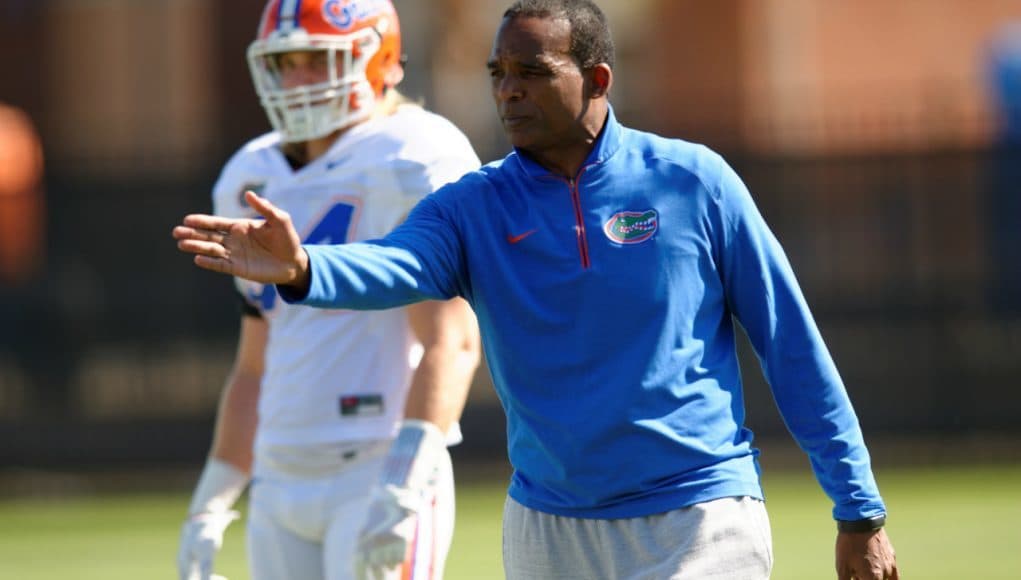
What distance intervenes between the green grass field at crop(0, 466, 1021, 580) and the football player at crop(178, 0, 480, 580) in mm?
3980

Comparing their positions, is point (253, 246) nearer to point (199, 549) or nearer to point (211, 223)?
point (211, 223)

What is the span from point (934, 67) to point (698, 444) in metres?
17.3

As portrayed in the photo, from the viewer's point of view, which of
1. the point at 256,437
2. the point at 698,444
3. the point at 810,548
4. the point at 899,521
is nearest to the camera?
the point at 698,444

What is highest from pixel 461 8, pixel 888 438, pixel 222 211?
pixel 222 211

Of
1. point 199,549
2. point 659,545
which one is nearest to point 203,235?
point 659,545

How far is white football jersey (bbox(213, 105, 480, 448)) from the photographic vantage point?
4.96 meters

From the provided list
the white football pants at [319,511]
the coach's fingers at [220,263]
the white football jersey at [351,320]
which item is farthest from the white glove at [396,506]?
the coach's fingers at [220,263]

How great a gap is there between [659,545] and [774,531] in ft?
21.3

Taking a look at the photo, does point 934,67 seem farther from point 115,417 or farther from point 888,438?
point 115,417

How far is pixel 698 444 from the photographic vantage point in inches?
158

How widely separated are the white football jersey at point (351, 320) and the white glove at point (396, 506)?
0.96 feet

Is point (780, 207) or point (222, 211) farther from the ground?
point (222, 211)

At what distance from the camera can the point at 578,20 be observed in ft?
13.8

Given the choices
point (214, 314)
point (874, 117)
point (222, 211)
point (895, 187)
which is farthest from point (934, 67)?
point (222, 211)
